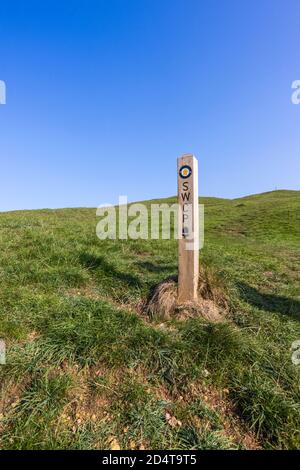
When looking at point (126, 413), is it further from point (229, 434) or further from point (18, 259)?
point (18, 259)

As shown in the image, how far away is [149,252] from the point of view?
26.7 ft

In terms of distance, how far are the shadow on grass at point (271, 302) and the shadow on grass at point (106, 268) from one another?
2.00 meters

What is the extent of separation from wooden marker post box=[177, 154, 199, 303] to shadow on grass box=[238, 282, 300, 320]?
131cm

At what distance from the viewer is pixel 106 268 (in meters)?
5.77

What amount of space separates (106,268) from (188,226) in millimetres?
2230

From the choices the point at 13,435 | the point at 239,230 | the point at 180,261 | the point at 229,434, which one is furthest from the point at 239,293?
Result: the point at 239,230

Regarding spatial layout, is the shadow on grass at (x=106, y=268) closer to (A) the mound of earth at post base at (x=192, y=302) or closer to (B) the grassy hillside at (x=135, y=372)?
(B) the grassy hillside at (x=135, y=372)

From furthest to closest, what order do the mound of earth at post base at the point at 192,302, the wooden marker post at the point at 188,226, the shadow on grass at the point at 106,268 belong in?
1. the shadow on grass at the point at 106,268
2. the wooden marker post at the point at 188,226
3. the mound of earth at post base at the point at 192,302

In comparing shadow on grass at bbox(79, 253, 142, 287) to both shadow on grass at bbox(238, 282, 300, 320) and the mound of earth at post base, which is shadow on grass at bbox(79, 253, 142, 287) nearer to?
the mound of earth at post base

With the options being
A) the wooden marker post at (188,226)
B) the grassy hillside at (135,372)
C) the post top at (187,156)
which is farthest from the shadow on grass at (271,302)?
the post top at (187,156)

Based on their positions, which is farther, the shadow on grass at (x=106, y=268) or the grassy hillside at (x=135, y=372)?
the shadow on grass at (x=106, y=268)

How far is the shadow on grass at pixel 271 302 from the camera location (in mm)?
4695

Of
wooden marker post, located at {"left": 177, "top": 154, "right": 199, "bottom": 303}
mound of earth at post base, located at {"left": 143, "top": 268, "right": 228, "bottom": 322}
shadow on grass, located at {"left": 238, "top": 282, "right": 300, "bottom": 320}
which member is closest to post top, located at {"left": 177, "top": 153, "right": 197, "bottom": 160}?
wooden marker post, located at {"left": 177, "top": 154, "right": 199, "bottom": 303}

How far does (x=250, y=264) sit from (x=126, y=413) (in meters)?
5.79
